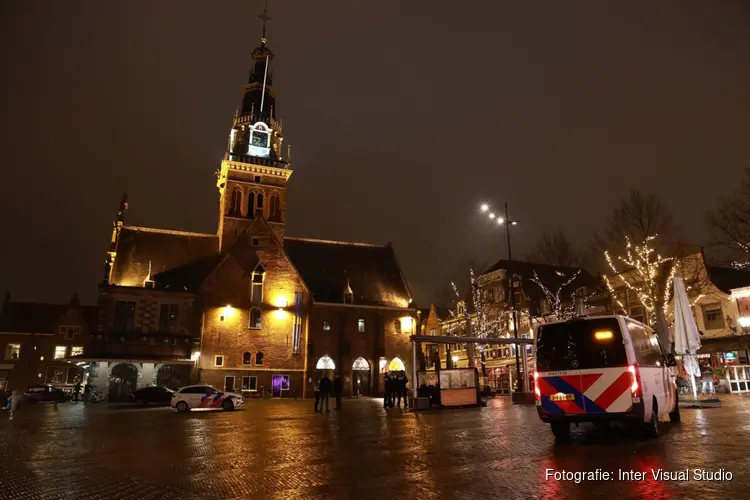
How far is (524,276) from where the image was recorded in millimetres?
55312

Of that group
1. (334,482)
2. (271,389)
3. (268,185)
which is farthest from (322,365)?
(334,482)

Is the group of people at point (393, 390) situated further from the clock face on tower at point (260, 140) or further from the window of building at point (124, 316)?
the clock face on tower at point (260, 140)

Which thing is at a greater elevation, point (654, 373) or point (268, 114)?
point (268, 114)

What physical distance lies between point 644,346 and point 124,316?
131 ft

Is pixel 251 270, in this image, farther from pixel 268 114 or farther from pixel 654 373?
pixel 654 373

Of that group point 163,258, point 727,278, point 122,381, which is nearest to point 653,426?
point 727,278

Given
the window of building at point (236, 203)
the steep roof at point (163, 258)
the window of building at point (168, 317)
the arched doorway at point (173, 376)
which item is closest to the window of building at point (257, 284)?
the steep roof at point (163, 258)

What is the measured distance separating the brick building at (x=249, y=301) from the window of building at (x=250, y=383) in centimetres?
8

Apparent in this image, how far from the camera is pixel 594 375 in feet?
36.1

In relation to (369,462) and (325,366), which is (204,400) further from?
(369,462)

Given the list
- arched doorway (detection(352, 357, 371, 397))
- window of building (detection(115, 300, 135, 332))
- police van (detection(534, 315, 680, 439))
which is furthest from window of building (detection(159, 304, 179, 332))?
police van (detection(534, 315, 680, 439))

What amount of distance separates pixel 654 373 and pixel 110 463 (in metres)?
11.7

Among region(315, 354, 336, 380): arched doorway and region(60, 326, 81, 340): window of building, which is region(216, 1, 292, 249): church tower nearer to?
region(315, 354, 336, 380): arched doorway

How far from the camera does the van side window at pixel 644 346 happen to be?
455 inches
